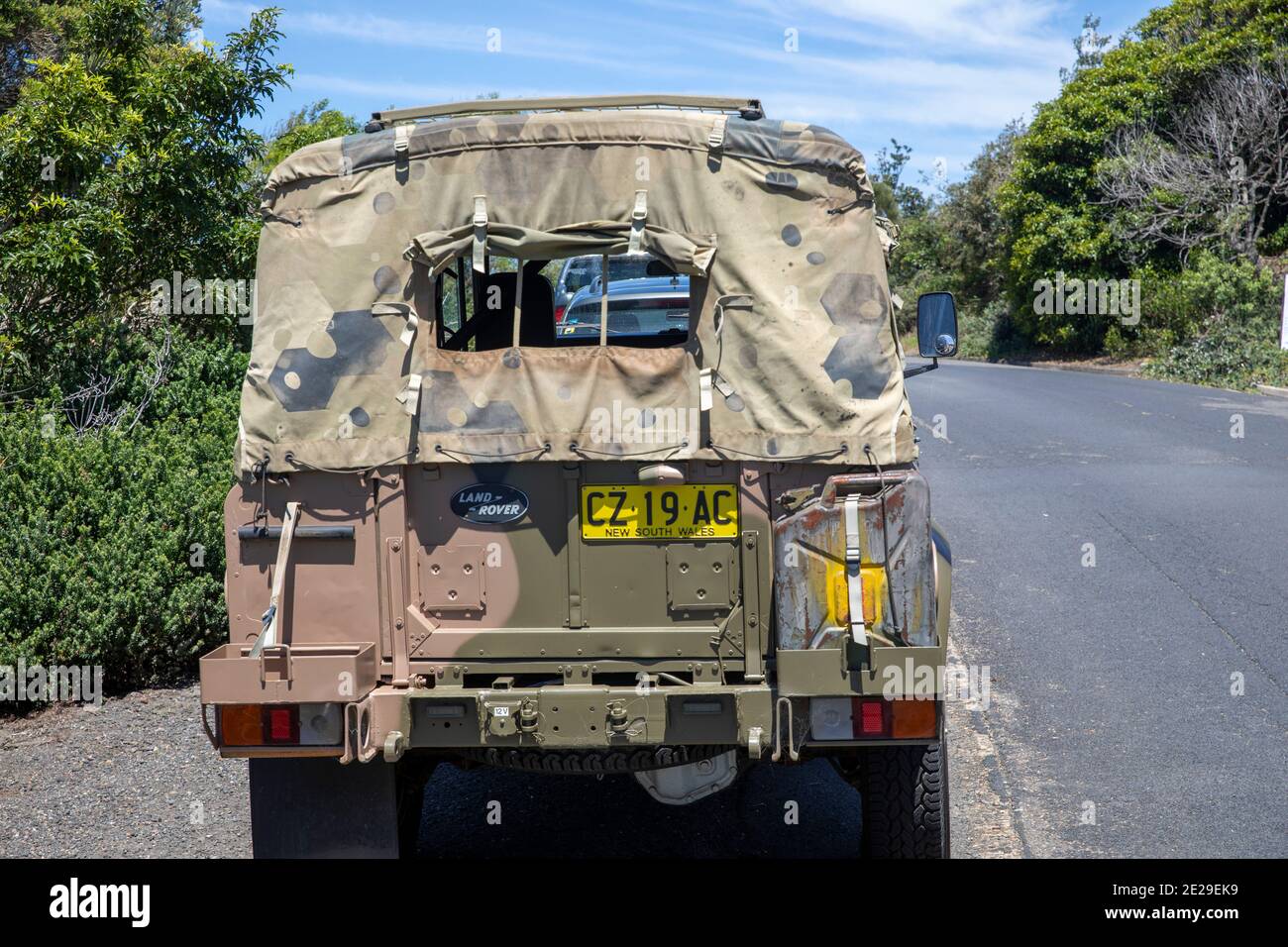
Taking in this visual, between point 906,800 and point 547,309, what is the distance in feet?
8.41

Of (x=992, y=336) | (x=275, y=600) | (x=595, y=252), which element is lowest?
(x=275, y=600)

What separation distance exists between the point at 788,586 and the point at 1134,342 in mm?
31819

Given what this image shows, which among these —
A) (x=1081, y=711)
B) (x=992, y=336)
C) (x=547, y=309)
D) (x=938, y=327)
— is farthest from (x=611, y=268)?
(x=992, y=336)

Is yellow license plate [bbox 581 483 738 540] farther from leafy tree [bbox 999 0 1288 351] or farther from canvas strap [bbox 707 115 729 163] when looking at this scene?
leafy tree [bbox 999 0 1288 351]

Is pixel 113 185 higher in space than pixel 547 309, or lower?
higher

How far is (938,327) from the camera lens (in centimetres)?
526

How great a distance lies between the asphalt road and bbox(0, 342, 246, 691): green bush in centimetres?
216

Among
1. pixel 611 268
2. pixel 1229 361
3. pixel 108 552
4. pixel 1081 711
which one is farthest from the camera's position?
pixel 1229 361

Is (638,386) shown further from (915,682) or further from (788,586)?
(915,682)

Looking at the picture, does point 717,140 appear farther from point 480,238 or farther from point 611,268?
point 611,268

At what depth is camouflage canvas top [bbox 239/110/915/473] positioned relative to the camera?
421 centimetres

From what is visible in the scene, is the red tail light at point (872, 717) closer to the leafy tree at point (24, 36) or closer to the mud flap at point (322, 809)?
the mud flap at point (322, 809)

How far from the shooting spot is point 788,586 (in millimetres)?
4020
